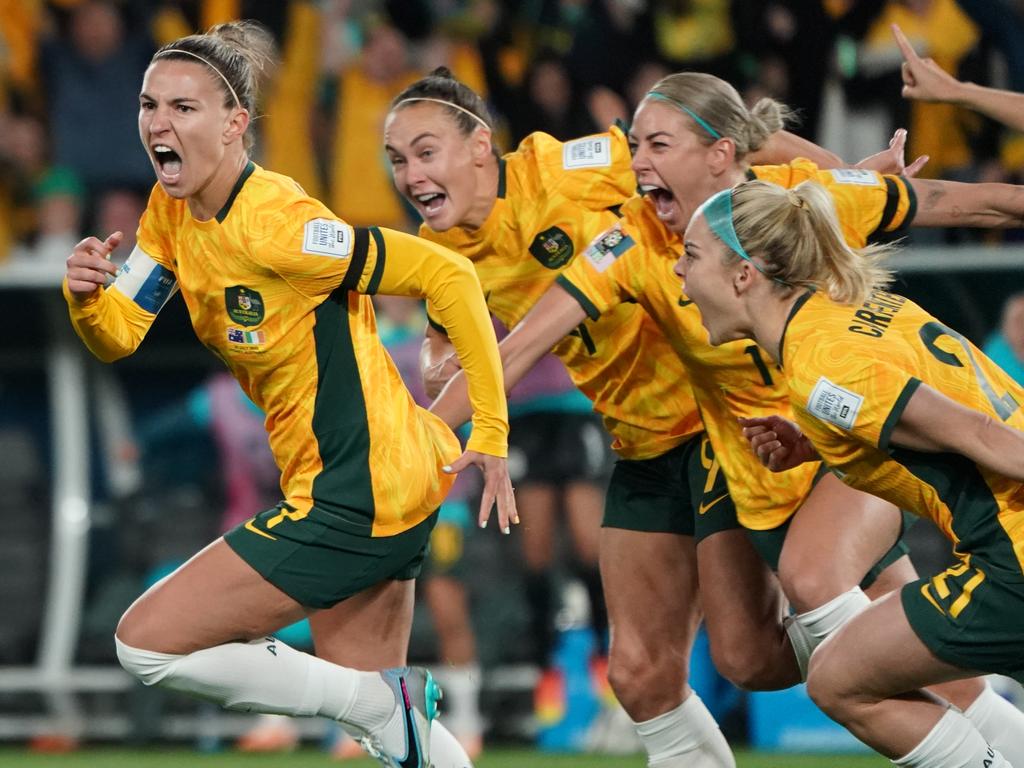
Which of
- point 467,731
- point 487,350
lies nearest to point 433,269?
point 487,350

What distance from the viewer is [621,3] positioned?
8258 millimetres

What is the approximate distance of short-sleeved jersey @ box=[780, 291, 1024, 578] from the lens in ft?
12.1

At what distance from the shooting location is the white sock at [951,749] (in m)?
3.90

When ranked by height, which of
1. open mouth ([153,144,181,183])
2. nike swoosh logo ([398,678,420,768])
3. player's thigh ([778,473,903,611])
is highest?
open mouth ([153,144,181,183])

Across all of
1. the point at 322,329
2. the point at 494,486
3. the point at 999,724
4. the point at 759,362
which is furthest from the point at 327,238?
the point at 999,724

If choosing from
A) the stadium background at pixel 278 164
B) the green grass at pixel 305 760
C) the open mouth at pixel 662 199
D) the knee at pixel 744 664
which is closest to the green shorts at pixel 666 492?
the knee at pixel 744 664

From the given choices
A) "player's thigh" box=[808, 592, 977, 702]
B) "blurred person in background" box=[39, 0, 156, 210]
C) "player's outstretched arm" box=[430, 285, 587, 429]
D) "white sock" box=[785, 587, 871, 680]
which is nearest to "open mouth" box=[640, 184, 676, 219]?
"player's outstretched arm" box=[430, 285, 587, 429]

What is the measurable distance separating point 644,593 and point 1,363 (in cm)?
602

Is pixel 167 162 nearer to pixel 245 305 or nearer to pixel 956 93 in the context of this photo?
pixel 245 305

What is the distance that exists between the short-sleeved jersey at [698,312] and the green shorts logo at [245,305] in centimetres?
90

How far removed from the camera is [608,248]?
4648 millimetres

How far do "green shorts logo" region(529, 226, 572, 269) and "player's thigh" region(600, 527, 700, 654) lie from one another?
87 centimetres

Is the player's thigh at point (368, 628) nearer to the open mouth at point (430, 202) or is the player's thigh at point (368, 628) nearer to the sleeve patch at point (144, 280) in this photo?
the sleeve patch at point (144, 280)

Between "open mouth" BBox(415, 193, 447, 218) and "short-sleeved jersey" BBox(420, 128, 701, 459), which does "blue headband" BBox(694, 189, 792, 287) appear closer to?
"short-sleeved jersey" BBox(420, 128, 701, 459)
